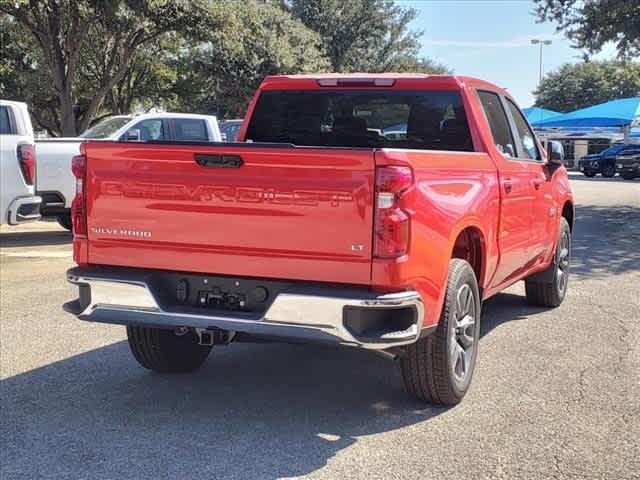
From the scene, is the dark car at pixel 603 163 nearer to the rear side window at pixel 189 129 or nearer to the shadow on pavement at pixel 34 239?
the rear side window at pixel 189 129

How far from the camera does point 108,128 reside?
44.6 feet

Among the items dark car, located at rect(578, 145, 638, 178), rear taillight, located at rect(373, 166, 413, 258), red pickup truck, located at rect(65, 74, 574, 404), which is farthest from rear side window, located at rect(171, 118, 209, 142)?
dark car, located at rect(578, 145, 638, 178)

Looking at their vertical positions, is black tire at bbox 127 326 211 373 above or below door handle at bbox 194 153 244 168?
below

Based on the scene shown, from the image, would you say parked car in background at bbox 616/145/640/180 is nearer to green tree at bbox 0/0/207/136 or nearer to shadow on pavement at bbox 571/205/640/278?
shadow on pavement at bbox 571/205/640/278

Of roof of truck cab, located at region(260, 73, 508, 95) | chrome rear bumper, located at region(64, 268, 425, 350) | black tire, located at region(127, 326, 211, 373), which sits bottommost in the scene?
black tire, located at region(127, 326, 211, 373)

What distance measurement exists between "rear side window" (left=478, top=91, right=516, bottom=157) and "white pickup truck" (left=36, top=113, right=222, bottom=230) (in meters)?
Answer: 5.88

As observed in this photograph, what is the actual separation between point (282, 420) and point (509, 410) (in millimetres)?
1357

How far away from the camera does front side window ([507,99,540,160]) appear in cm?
654

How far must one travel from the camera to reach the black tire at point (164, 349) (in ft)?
17.3

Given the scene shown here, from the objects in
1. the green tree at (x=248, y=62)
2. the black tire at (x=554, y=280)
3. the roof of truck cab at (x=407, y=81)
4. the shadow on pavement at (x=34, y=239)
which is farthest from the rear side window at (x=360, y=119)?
the green tree at (x=248, y=62)

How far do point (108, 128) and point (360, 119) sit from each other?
336 inches

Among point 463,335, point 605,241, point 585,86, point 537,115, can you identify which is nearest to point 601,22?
point 605,241

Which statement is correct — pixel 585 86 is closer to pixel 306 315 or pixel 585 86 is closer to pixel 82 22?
pixel 82 22

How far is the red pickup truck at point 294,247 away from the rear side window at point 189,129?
352 inches
